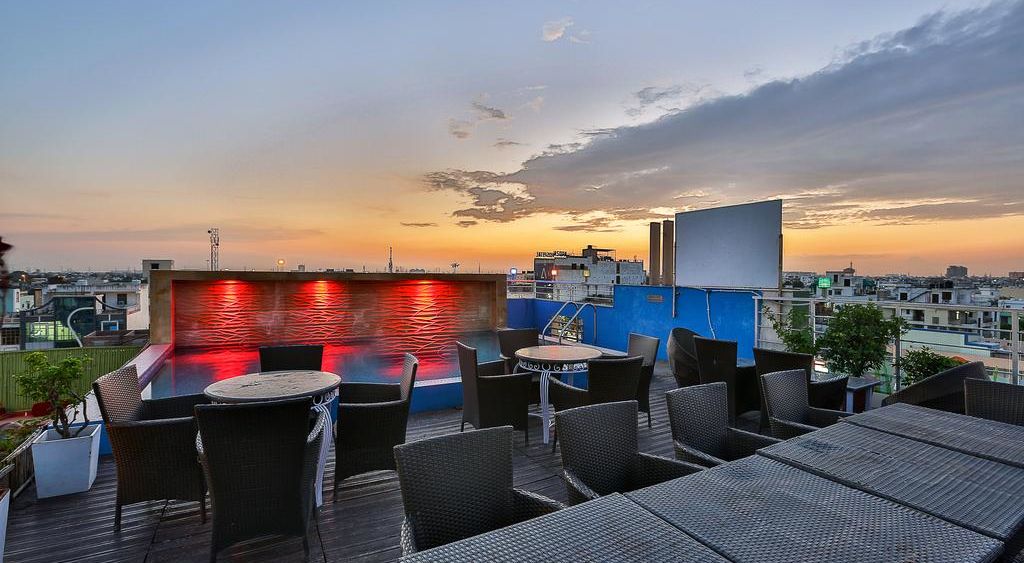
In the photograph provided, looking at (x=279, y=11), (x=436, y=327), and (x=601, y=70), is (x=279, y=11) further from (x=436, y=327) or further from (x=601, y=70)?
(x=436, y=327)

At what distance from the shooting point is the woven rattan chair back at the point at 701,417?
2.15 m

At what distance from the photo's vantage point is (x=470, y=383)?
3.96 meters

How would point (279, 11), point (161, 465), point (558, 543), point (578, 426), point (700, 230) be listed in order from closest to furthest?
point (558, 543)
point (578, 426)
point (161, 465)
point (279, 11)
point (700, 230)

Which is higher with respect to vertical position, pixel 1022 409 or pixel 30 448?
pixel 1022 409

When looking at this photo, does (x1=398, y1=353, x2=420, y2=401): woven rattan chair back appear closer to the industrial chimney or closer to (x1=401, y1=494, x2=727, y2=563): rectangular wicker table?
(x1=401, y1=494, x2=727, y2=563): rectangular wicker table

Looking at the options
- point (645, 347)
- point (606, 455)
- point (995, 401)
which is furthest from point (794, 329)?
point (606, 455)

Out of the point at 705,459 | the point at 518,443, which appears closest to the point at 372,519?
the point at 518,443

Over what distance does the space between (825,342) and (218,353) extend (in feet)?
31.9

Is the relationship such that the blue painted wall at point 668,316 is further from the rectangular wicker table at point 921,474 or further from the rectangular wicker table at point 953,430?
the rectangular wicker table at point 921,474

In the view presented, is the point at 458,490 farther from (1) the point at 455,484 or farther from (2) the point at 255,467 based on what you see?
(2) the point at 255,467

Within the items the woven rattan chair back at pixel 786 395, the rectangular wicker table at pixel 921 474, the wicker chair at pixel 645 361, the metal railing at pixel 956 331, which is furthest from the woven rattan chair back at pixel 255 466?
the metal railing at pixel 956 331

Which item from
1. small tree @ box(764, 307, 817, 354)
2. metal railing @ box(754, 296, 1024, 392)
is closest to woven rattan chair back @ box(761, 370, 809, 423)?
metal railing @ box(754, 296, 1024, 392)

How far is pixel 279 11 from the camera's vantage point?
22.7 feet

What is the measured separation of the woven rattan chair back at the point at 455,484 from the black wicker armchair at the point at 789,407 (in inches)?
64.7
